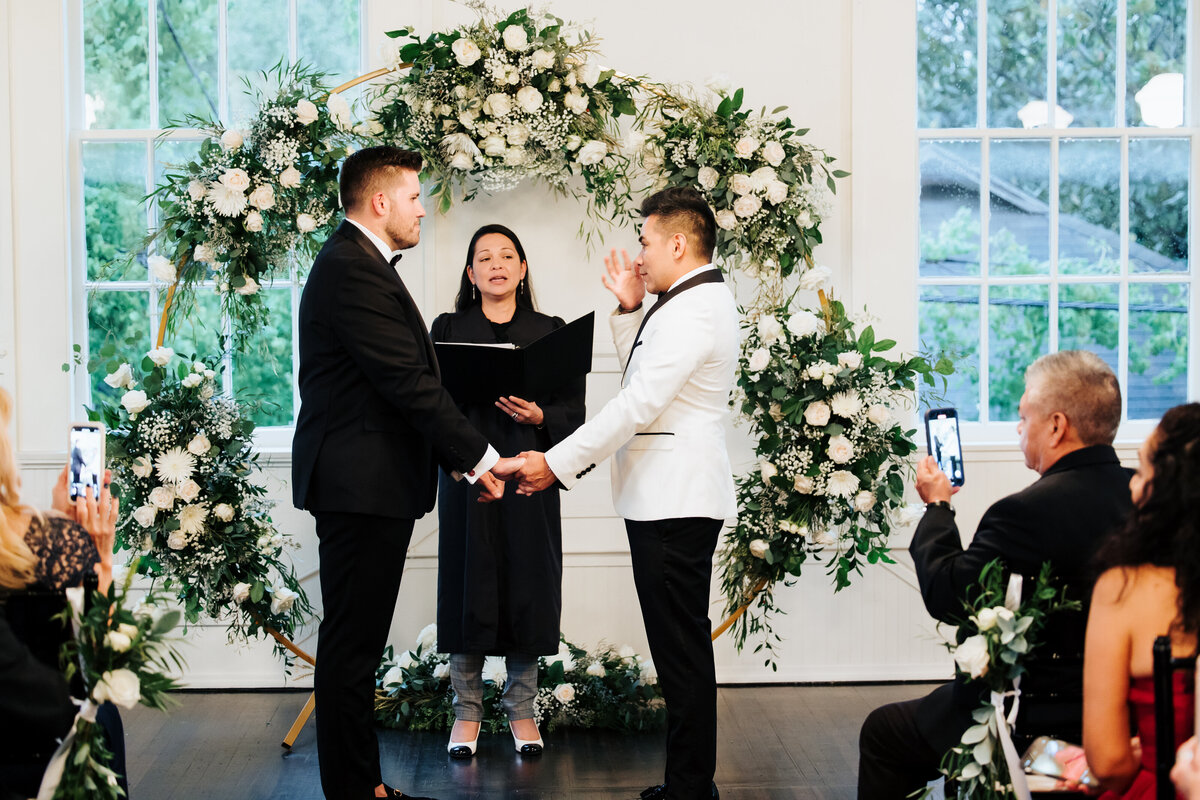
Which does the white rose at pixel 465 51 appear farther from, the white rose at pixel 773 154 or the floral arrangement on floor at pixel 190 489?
the floral arrangement on floor at pixel 190 489

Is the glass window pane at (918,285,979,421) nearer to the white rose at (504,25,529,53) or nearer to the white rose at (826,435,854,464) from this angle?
the white rose at (826,435,854,464)

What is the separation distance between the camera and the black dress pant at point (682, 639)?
3.09 m

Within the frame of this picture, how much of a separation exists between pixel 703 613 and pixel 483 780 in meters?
0.93

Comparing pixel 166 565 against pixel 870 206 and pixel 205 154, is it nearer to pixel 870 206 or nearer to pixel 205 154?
pixel 205 154

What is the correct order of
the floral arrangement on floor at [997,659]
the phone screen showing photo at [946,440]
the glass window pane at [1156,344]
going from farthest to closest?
1. the glass window pane at [1156,344]
2. the phone screen showing photo at [946,440]
3. the floral arrangement on floor at [997,659]

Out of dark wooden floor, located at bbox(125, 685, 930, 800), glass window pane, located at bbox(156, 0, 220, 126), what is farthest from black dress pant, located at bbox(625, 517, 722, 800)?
glass window pane, located at bbox(156, 0, 220, 126)

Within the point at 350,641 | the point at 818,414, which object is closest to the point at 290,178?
the point at 350,641

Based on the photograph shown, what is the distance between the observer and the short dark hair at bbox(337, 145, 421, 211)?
10.2 feet

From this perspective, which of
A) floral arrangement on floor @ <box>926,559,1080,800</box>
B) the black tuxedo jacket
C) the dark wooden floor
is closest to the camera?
floral arrangement on floor @ <box>926,559,1080,800</box>

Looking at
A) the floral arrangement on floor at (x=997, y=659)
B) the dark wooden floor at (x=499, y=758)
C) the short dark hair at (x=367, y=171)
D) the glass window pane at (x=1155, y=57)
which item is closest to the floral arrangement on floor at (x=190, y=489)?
the dark wooden floor at (x=499, y=758)

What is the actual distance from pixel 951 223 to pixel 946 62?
0.65 meters

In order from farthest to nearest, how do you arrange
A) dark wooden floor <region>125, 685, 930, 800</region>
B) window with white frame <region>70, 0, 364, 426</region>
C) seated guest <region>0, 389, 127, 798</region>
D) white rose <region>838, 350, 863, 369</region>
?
window with white frame <region>70, 0, 364, 426</region>, white rose <region>838, 350, 863, 369</region>, dark wooden floor <region>125, 685, 930, 800</region>, seated guest <region>0, 389, 127, 798</region>

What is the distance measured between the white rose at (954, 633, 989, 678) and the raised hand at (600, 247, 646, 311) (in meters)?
1.70

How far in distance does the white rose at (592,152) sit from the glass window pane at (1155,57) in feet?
7.64
